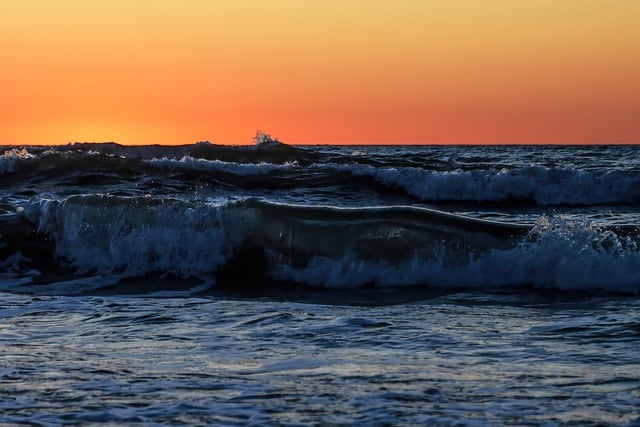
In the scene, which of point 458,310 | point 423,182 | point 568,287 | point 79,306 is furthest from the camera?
point 423,182

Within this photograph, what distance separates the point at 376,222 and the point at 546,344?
4.57m

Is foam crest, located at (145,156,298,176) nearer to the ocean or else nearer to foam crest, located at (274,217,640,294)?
the ocean

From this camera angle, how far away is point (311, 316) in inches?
279

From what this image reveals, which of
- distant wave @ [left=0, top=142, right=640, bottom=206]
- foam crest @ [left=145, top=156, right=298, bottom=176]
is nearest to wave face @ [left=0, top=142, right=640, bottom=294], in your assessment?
distant wave @ [left=0, top=142, right=640, bottom=206]

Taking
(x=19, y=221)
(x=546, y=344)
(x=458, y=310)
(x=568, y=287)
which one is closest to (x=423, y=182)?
(x=19, y=221)

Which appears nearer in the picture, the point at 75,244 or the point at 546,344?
the point at 546,344

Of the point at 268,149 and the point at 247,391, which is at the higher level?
the point at 268,149

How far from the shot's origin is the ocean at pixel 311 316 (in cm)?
449

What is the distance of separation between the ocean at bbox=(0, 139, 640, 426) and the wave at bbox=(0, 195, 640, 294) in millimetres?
24

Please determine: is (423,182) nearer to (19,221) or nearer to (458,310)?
(19,221)

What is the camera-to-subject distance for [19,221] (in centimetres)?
1202

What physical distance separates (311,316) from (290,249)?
3151 millimetres

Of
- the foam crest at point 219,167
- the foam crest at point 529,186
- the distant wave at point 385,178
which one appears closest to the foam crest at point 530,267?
the distant wave at point 385,178

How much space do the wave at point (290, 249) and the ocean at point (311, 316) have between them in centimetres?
2
